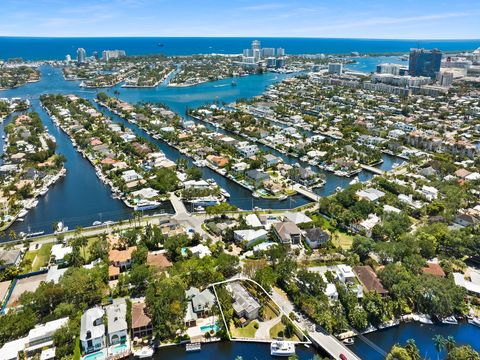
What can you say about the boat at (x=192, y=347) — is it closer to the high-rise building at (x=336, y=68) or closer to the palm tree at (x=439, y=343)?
the palm tree at (x=439, y=343)

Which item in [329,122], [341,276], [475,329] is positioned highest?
[329,122]

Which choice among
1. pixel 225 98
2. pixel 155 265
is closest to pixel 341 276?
pixel 155 265

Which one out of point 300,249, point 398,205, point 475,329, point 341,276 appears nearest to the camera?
point 475,329

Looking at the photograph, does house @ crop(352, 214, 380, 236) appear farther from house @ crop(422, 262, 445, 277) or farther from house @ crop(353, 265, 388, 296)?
house @ crop(422, 262, 445, 277)

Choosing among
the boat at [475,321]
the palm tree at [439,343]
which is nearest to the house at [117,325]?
the palm tree at [439,343]

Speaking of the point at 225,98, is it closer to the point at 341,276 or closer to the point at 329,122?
the point at 329,122

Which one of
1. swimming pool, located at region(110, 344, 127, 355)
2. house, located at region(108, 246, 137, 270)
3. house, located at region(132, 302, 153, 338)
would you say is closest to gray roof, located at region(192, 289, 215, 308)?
house, located at region(132, 302, 153, 338)
